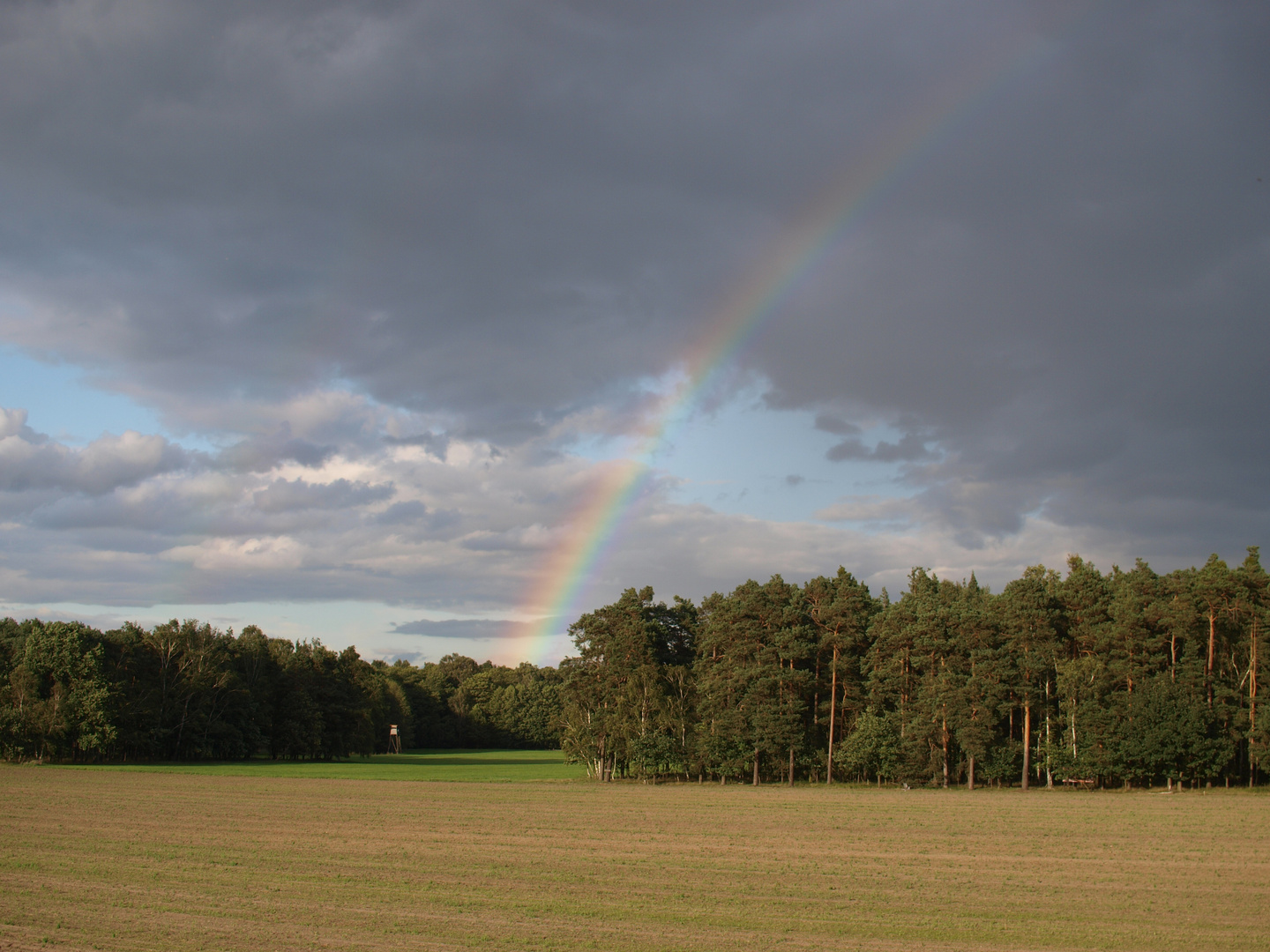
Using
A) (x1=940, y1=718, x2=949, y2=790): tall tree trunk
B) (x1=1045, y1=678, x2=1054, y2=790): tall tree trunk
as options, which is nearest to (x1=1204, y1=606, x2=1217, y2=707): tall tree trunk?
(x1=1045, y1=678, x2=1054, y2=790): tall tree trunk

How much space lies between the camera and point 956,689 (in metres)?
65.9

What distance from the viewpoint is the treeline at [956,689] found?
63.4m

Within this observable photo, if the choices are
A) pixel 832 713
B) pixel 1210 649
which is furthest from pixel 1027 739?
pixel 1210 649

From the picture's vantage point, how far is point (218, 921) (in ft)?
54.0

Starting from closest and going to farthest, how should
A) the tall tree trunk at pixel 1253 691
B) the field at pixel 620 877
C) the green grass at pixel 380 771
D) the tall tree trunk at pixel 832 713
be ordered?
the field at pixel 620 877, the tall tree trunk at pixel 1253 691, the tall tree trunk at pixel 832 713, the green grass at pixel 380 771

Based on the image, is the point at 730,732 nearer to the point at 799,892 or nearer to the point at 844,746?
the point at 844,746

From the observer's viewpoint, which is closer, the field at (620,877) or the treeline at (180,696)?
the field at (620,877)

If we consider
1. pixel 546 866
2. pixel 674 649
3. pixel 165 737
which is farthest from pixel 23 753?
pixel 546 866

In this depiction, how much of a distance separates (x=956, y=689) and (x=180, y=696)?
8349 cm

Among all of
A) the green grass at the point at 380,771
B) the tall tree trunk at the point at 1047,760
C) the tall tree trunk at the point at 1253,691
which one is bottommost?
the green grass at the point at 380,771

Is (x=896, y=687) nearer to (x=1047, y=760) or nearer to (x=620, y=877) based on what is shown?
(x=1047, y=760)

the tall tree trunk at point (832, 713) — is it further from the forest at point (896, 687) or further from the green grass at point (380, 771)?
the green grass at point (380, 771)

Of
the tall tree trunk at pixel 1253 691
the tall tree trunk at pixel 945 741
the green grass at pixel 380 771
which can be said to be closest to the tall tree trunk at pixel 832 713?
the tall tree trunk at pixel 945 741

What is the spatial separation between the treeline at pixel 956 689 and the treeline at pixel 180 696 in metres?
12.7
